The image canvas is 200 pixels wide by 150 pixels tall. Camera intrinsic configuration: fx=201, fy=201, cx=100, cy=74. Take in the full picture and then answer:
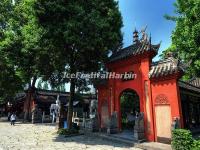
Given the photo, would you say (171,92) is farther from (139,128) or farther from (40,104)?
(40,104)

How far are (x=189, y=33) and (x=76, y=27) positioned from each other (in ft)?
A: 25.8

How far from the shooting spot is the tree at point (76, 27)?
49.2 feet

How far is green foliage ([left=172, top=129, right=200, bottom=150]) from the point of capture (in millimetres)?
10219

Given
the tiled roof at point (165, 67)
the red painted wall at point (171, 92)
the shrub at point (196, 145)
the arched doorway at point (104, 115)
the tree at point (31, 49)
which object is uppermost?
the tree at point (31, 49)

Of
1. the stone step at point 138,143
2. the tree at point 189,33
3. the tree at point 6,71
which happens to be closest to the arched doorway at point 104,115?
the stone step at point 138,143

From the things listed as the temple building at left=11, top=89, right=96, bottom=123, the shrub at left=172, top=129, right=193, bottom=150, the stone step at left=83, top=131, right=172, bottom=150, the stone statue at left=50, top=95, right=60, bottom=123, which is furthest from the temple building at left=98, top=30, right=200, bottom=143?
the temple building at left=11, top=89, right=96, bottom=123

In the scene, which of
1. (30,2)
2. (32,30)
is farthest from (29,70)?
(30,2)

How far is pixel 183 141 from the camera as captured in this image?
409 inches

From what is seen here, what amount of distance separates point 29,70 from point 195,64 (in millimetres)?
16241

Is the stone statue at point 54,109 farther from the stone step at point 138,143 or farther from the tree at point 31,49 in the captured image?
the stone step at point 138,143

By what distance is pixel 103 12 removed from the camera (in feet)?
56.8

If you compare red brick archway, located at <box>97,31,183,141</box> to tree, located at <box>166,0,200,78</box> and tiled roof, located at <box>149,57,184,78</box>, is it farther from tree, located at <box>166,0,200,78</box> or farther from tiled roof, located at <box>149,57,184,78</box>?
tree, located at <box>166,0,200,78</box>

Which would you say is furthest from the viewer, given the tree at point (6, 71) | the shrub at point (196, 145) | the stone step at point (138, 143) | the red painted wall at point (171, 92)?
the tree at point (6, 71)

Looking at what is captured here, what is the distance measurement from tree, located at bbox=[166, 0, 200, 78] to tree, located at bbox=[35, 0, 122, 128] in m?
5.92
